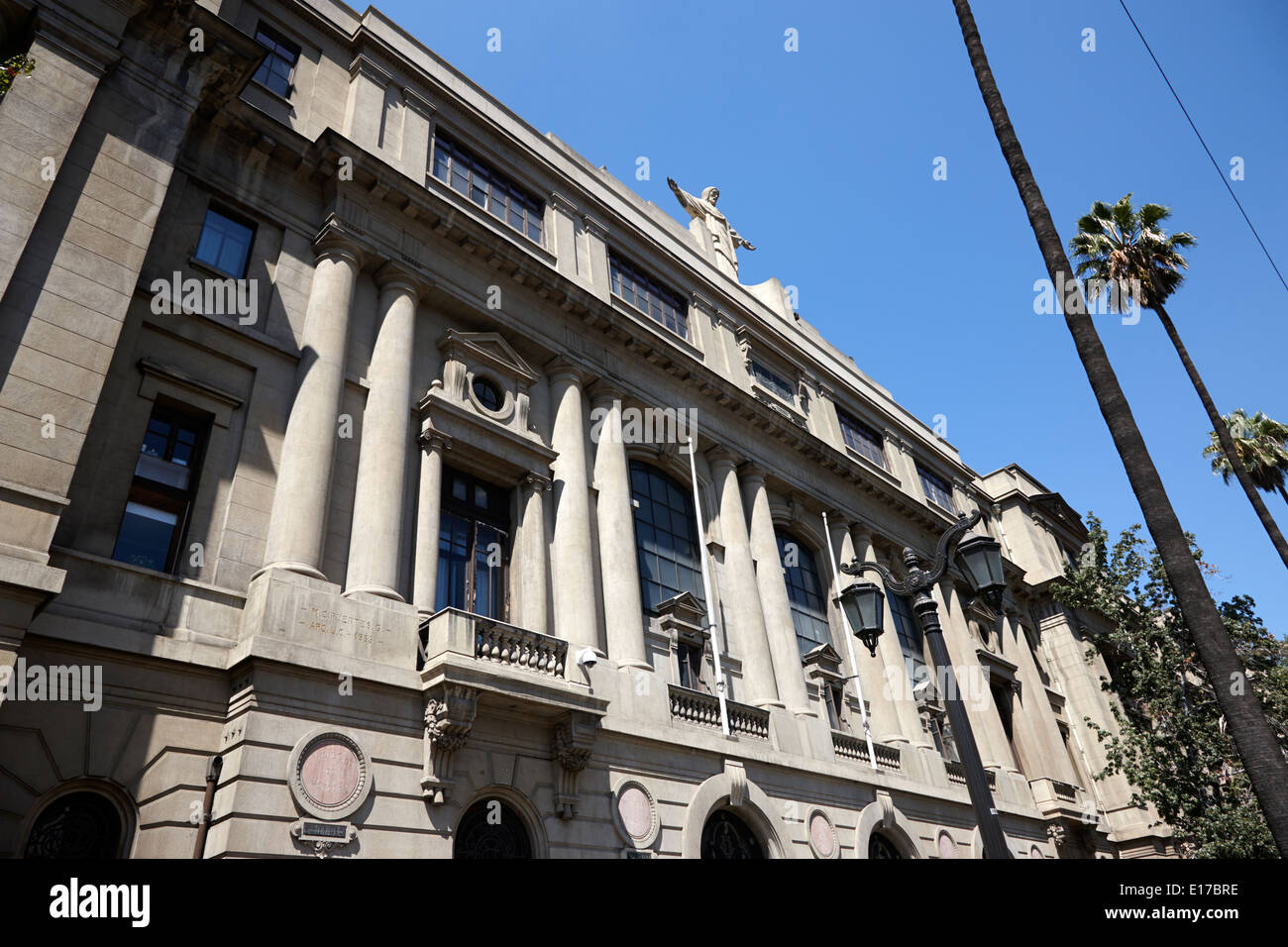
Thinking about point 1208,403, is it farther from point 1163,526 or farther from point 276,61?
point 276,61

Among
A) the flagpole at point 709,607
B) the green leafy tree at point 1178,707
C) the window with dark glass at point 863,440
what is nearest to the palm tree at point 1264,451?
the green leafy tree at point 1178,707

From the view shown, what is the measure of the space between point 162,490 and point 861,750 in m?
Answer: 17.5

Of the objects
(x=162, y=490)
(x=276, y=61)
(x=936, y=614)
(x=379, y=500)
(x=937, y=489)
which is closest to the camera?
(x=936, y=614)

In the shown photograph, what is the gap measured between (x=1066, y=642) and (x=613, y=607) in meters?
28.9

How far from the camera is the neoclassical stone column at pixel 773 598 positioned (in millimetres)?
21172

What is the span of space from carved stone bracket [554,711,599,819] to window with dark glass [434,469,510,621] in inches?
125

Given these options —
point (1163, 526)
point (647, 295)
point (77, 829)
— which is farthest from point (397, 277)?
point (1163, 526)

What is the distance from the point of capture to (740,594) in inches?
866

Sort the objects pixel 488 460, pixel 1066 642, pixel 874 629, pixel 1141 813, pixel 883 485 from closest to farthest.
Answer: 1. pixel 874 629
2. pixel 488 460
3. pixel 883 485
4. pixel 1141 813
5. pixel 1066 642

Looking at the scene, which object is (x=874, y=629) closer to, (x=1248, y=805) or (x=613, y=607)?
(x=613, y=607)

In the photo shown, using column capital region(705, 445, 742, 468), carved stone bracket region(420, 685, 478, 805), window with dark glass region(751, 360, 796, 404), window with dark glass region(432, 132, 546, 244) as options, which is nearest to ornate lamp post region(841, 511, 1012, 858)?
carved stone bracket region(420, 685, 478, 805)

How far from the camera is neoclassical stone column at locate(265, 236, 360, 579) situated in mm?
Answer: 13266
